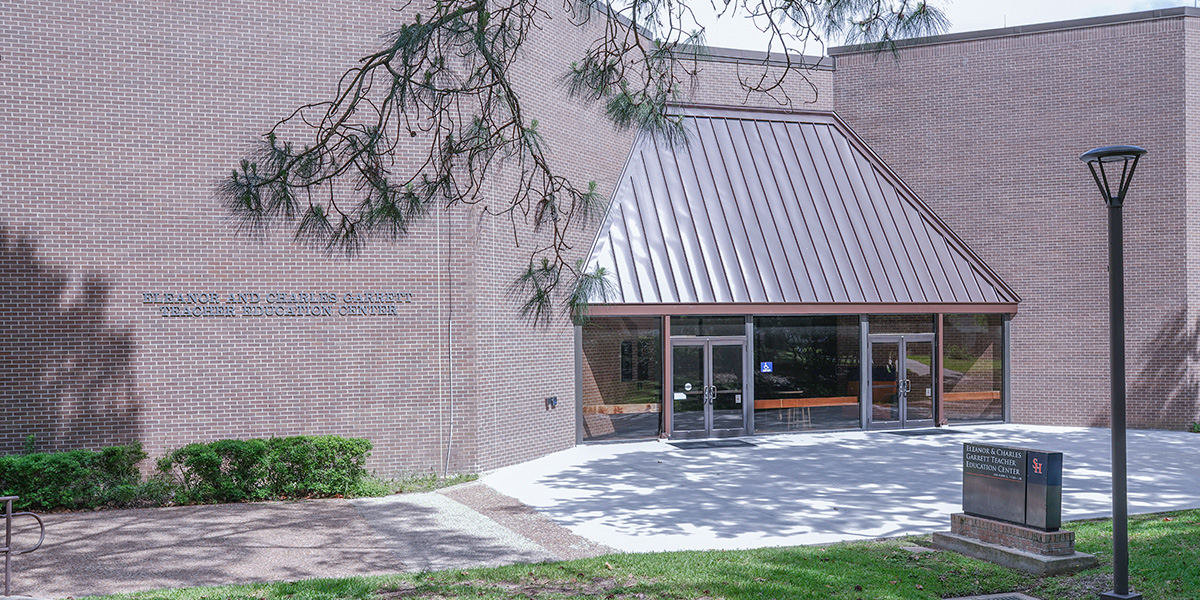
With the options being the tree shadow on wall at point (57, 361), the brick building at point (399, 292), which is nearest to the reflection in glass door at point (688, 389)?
the brick building at point (399, 292)

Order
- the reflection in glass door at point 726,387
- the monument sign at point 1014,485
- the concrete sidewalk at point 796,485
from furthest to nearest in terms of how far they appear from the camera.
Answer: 1. the reflection in glass door at point 726,387
2. the concrete sidewalk at point 796,485
3. the monument sign at point 1014,485

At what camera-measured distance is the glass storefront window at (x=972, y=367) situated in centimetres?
2077

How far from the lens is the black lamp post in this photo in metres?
7.10

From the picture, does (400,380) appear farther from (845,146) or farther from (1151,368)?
(1151,368)

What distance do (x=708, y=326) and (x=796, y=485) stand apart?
5747mm

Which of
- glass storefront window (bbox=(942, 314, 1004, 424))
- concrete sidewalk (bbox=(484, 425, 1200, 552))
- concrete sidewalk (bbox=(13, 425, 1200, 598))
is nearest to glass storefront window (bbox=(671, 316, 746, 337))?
concrete sidewalk (bbox=(484, 425, 1200, 552))

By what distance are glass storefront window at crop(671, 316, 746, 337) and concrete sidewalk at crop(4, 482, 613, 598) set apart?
22.7 feet

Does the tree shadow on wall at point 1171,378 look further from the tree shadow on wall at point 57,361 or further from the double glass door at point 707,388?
the tree shadow on wall at point 57,361

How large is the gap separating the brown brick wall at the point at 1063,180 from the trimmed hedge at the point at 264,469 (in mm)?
16104

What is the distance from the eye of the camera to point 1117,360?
7.35 m

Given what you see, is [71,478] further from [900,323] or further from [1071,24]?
[1071,24]

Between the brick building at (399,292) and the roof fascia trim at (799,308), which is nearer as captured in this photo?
the brick building at (399,292)

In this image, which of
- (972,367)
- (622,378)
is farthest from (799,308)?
(972,367)

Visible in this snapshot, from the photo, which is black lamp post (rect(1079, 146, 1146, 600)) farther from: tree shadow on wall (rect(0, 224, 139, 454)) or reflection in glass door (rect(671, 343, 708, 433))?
tree shadow on wall (rect(0, 224, 139, 454))
